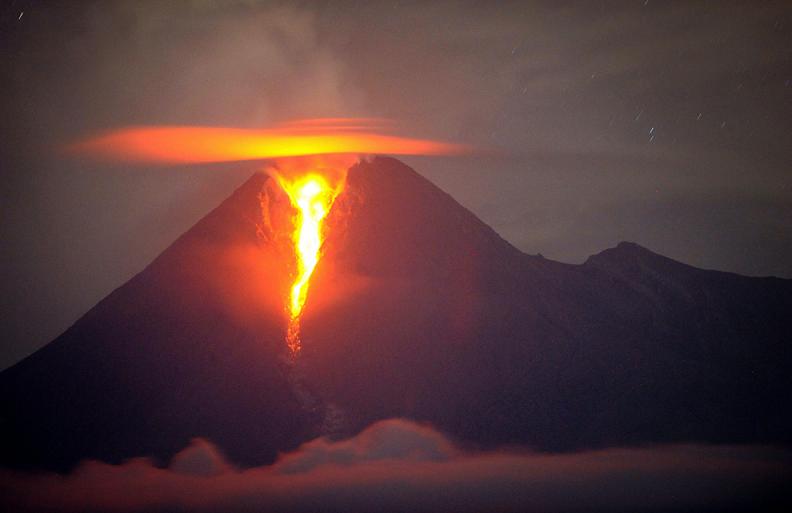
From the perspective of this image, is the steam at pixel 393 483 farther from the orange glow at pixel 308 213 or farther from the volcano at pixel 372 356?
the orange glow at pixel 308 213

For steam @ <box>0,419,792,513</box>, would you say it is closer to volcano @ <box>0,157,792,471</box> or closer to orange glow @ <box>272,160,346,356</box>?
volcano @ <box>0,157,792,471</box>

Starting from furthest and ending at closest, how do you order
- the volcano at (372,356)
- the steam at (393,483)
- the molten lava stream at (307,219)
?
the molten lava stream at (307,219), the volcano at (372,356), the steam at (393,483)

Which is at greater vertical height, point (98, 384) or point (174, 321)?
point (174, 321)

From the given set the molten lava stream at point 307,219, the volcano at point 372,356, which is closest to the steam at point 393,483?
the volcano at point 372,356

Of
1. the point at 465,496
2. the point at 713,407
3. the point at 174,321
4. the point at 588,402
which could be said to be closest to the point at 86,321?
the point at 174,321

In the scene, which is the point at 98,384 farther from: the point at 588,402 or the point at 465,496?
the point at 588,402

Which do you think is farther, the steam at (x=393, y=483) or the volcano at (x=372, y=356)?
the volcano at (x=372, y=356)

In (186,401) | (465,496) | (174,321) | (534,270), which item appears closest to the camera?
(465,496)

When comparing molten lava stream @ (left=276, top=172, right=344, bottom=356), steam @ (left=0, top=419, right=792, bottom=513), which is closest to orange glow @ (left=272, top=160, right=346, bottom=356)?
molten lava stream @ (left=276, top=172, right=344, bottom=356)
